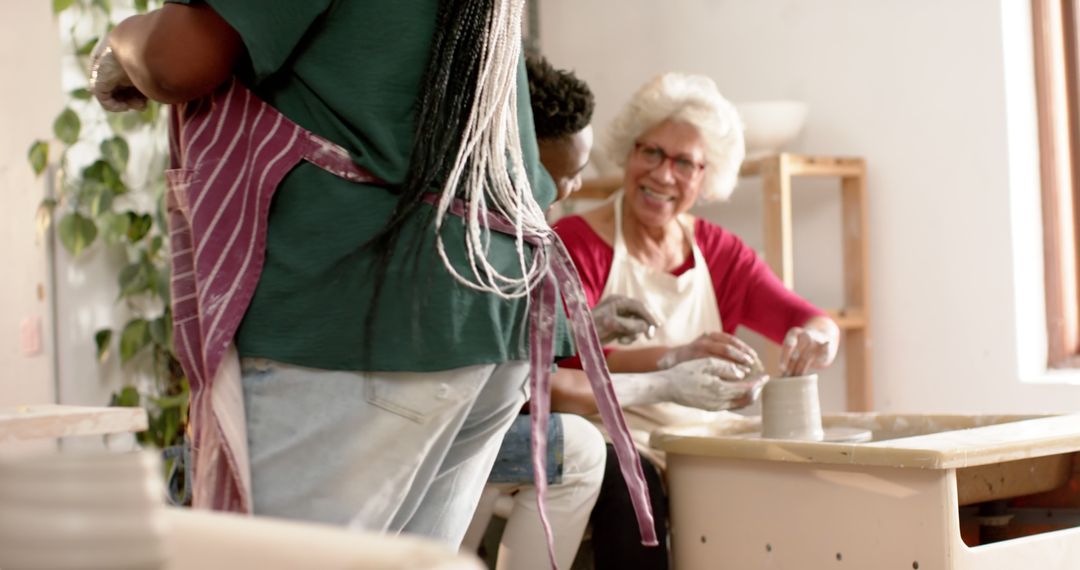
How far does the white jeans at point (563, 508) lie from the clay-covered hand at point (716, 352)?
0.27 metres

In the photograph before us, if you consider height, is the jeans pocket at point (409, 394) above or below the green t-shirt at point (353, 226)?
below

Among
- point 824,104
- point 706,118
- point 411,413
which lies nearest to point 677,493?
point 411,413

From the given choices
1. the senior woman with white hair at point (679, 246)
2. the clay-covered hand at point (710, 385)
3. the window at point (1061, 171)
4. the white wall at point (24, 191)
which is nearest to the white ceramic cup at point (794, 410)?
the clay-covered hand at point (710, 385)

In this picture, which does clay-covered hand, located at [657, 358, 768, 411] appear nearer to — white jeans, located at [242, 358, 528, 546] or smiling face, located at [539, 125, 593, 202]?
smiling face, located at [539, 125, 593, 202]

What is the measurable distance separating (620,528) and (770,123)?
1348 millimetres

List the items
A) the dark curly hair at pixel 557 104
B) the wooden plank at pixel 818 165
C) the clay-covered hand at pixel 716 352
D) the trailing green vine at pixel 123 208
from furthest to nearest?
1. the trailing green vine at pixel 123 208
2. the wooden plank at pixel 818 165
3. the clay-covered hand at pixel 716 352
4. the dark curly hair at pixel 557 104

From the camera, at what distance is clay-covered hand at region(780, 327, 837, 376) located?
2203 millimetres

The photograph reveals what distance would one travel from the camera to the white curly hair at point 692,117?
8.29ft

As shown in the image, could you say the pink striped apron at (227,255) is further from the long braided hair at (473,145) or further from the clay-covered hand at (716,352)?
the clay-covered hand at (716,352)

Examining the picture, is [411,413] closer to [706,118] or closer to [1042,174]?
[706,118]

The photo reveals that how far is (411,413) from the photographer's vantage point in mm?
961

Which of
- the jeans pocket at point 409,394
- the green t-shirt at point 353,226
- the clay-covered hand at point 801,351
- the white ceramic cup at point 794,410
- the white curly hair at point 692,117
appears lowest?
the white ceramic cup at point 794,410

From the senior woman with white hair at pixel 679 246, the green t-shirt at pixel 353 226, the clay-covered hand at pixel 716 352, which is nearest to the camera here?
the green t-shirt at pixel 353 226

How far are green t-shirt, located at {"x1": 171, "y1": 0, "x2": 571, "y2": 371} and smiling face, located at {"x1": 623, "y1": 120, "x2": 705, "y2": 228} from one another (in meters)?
1.49
